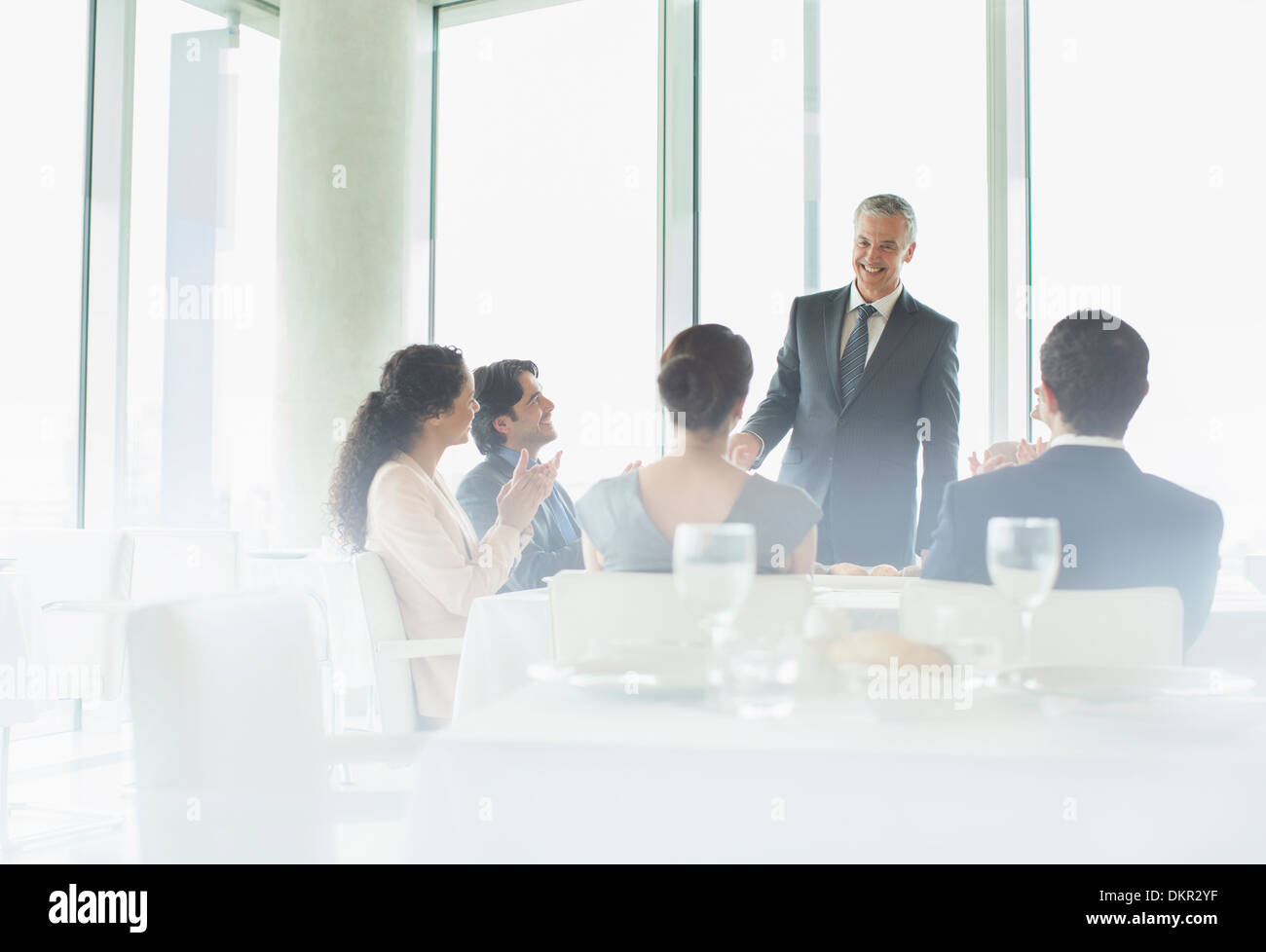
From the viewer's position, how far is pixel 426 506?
8.06 feet

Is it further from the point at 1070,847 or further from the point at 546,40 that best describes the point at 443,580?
the point at 546,40

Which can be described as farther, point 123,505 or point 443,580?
point 123,505

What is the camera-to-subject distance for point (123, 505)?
5105mm

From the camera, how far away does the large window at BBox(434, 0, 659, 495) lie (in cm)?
529

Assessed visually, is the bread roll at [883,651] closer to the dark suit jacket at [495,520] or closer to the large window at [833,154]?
the dark suit jacket at [495,520]

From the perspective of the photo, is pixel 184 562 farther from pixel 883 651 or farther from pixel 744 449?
pixel 883 651

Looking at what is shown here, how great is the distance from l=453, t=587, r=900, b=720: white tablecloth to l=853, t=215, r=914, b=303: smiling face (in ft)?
5.22

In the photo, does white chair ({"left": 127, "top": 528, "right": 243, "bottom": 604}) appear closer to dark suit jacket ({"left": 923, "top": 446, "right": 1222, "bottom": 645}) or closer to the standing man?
the standing man

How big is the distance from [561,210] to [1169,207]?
2.69 metres

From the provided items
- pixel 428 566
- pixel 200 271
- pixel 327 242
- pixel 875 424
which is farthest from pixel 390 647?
pixel 200 271

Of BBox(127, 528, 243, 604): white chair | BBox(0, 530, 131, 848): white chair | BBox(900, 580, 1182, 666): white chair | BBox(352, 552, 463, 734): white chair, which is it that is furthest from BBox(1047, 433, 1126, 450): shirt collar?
BBox(127, 528, 243, 604): white chair
